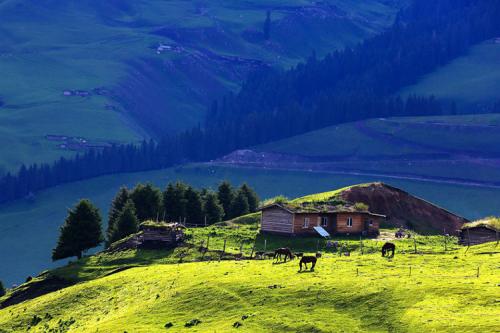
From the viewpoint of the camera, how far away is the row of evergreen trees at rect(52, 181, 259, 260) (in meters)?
114

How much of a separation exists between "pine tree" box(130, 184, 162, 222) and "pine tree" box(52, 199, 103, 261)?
18.8 meters

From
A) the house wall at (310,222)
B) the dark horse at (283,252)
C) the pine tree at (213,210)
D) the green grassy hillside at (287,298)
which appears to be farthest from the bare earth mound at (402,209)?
the dark horse at (283,252)

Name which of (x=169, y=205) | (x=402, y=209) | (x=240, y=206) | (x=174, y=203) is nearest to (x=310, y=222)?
(x=402, y=209)

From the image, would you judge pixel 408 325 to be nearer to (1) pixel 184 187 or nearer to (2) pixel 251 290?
(2) pixel 251 290

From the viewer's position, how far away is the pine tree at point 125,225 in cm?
12275

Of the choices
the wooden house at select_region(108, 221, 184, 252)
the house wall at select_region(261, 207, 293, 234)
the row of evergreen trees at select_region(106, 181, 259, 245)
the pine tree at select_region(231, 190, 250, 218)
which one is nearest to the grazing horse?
the wooden house at select_region(108, 221, 184, 252)

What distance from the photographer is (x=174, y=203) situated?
13525cm

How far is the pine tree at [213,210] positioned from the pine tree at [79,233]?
26714 millimetres

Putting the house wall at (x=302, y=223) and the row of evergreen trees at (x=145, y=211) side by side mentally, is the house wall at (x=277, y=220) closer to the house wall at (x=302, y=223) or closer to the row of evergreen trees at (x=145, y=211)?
the house wall at (x=302, y=223)

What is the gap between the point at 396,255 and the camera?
295 feet

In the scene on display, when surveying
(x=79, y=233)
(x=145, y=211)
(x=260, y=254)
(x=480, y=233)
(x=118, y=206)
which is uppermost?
(x=480, y=233)

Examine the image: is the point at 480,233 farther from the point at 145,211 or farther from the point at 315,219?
the point at 145,211

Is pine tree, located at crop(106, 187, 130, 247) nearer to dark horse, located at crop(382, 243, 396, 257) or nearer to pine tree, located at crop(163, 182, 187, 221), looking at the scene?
pine tree, located at crop(163, 182, 187, 221)

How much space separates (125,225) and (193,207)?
15978 millimetres
